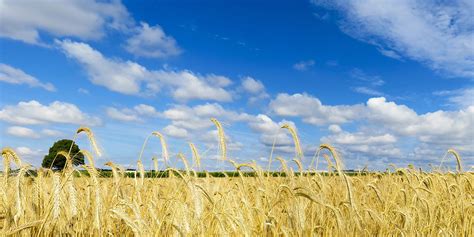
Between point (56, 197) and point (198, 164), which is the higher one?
point (198, 164)

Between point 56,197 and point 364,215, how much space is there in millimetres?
3242

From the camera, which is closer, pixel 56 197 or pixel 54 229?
pixel 56 197

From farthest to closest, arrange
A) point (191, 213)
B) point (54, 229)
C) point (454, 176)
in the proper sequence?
1. point (454, 176)
2. point (191, 213)
3. point (54, 229)

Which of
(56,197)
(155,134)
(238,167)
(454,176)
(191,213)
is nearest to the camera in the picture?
(56,197)

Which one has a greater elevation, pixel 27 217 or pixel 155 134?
pixel 155 134

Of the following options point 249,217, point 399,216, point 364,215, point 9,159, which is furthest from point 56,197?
point 399,216

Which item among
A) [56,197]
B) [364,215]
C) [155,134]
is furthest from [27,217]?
[364,215]

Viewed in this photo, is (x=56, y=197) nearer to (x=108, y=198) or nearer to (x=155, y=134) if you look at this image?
(x=155, y=134)

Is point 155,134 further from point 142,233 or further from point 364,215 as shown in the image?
point 364,215

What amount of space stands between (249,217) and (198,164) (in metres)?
0.99

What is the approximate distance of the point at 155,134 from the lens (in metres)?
4.06

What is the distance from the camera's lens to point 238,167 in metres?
4.39

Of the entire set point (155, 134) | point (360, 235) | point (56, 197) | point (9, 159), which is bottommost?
point (360, 235)

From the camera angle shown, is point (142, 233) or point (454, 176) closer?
point (142, 233)
